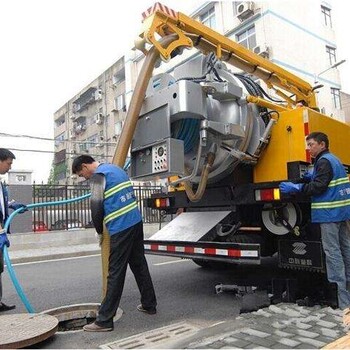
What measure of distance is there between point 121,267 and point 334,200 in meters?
2.11

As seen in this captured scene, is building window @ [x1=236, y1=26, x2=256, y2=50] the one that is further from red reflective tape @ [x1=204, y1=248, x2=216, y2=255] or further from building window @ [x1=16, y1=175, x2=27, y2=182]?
red reflective tape @ [x1=204, y1=248, x2=216, y2=255]

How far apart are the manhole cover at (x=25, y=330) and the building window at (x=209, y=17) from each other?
2095 centimetres

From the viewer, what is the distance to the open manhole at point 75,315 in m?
3.82

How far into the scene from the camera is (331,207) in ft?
12.0

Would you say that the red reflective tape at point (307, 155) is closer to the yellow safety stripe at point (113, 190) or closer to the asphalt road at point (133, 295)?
the asphalt road at point (133, 295)

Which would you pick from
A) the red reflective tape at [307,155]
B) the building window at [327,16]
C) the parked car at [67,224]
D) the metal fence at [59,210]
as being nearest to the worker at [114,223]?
the red reflective tape at [307,155]

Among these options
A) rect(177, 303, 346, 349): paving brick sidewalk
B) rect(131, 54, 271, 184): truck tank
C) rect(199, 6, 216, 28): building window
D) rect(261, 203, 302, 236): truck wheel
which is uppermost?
rect(199, 6, 216, 28): building window

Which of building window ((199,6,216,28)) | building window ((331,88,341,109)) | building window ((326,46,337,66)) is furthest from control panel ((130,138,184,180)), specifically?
building window ((326,46,337,66))

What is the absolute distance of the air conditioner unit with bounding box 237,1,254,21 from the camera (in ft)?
63.0

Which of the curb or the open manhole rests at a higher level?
the curb

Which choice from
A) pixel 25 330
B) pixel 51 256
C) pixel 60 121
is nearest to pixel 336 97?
pixel 51 256

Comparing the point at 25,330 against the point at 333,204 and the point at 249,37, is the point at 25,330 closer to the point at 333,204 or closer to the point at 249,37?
the point at 333,204

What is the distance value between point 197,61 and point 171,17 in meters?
0.56

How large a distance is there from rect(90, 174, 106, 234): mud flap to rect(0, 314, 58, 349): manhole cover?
940 mm
